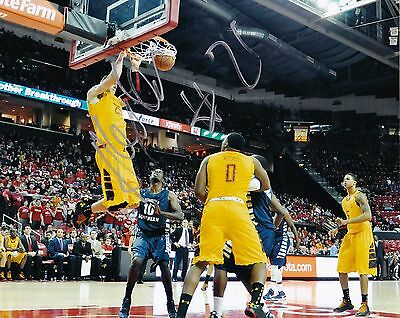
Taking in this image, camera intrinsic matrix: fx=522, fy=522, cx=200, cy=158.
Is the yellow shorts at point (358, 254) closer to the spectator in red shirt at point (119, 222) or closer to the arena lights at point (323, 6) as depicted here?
the spectator in red shirt at point (119, 222)

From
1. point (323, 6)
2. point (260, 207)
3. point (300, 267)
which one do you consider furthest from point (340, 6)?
point (260, 207)

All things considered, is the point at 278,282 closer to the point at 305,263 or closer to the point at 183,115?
the point at 305,263

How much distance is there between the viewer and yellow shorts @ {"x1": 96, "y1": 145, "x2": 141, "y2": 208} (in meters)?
4.92

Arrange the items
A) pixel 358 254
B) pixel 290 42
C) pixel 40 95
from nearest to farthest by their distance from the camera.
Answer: pixel 358 254 → pixel 40 95 → pixel 290 42

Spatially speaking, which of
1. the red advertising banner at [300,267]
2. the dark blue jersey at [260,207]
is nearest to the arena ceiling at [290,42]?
the red advertising banner at [300,267]

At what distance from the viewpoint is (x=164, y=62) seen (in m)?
6.13

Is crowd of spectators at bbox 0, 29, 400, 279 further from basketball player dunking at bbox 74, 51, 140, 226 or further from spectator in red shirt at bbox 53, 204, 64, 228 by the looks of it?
basketball player dunking at bbox 74, 51, 140, 226

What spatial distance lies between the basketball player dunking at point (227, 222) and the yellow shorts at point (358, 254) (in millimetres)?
2924

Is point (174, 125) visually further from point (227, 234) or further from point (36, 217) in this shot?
point (227, 234)

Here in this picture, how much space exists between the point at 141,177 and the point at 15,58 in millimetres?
7419

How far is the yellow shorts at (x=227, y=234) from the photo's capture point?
170 inches

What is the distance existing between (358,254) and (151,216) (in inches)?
121

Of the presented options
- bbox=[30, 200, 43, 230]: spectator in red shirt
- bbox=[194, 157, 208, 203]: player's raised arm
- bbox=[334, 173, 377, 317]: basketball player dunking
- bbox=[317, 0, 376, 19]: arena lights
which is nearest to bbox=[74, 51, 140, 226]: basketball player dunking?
bbox=[194, 157, 208, 203]: player's raised arm

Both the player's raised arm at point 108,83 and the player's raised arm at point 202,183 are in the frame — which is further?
the player's raised arm at point 108,83
